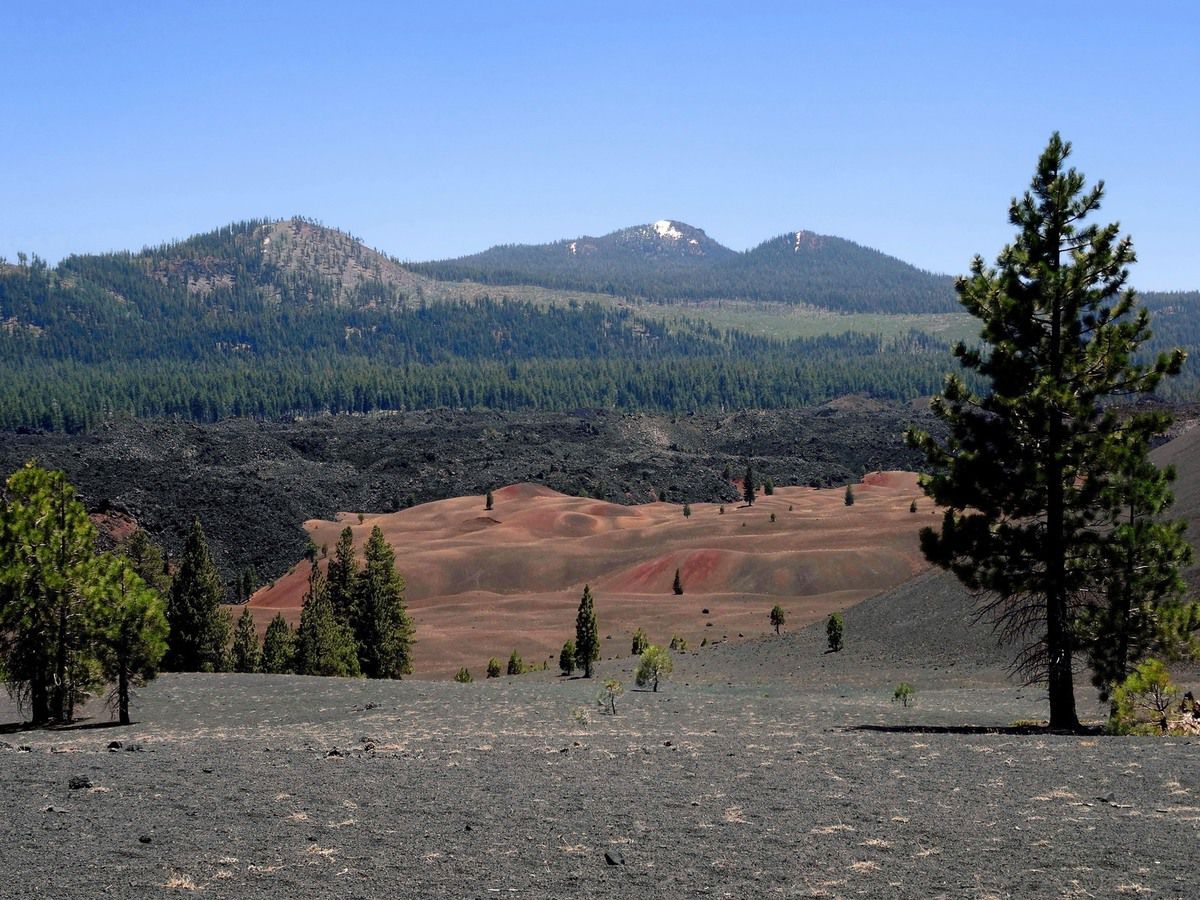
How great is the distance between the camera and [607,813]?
13914mm

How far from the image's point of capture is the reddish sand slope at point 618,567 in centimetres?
6994

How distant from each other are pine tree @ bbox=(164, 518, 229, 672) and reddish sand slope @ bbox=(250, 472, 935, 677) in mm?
12663

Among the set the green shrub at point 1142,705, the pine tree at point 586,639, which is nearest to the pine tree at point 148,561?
the pine tree at point 586,639

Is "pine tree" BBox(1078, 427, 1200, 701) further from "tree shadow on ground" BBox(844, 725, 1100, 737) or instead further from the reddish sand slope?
the reddish sand slope

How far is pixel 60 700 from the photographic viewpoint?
2873 cm

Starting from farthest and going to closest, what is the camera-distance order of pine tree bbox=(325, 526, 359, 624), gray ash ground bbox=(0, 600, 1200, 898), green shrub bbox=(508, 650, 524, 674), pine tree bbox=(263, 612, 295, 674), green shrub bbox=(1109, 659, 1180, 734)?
pine tree bbox=(325, 526, 359, 624) < green shrub bbox=(508, 650, 524, 674) < pine tree bbox=(263, 612, 295, 674) < green shrub bbox=(1109, 659, 1180, 734) < gray ash ground bbox=(0, 600, 1200, 898)

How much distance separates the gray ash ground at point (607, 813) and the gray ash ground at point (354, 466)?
8611 centimetres

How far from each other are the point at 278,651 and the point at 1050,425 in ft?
125

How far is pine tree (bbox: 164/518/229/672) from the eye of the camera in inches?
1954

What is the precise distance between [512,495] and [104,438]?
62091 mm

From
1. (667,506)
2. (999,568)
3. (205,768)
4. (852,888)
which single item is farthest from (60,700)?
(667,506)

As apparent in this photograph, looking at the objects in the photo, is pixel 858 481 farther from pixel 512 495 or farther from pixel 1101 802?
pixel 1101 802

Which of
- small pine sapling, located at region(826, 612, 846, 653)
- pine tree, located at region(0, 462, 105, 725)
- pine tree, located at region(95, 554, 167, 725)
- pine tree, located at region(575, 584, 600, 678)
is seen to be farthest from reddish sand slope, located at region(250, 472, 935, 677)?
pine tree, located at region(0, 462, 105, 725)

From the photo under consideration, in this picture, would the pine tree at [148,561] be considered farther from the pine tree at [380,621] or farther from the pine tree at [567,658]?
the pine tree at [567,658]
